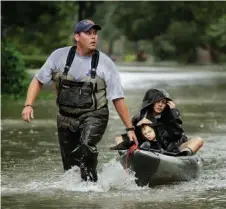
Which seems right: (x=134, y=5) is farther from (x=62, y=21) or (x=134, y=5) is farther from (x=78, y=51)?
(x=78, y=51)

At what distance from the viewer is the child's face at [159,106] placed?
10.6 metres

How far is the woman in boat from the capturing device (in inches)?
419

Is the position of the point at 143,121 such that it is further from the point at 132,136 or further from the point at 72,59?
the point at 72,59

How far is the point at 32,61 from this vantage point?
52.8 m

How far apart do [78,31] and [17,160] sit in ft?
12.7

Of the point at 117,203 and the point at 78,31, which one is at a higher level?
the point at 78,31

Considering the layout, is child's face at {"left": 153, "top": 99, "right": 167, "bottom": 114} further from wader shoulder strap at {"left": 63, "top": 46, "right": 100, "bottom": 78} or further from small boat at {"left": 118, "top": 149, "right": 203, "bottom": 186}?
wader shoulder strap at {"left": 63, "top": 46, "right": 100, "bottom": 78}

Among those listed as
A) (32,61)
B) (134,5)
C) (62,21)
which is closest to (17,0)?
(32,61)

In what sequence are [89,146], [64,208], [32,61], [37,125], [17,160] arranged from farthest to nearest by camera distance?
[32,61]
[37,125]
[17,160]
[89,146]
[64,208]

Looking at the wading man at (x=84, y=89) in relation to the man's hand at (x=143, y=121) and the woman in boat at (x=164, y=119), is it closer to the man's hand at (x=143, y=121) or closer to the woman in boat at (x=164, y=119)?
the man's hand at (x=143, y=121)

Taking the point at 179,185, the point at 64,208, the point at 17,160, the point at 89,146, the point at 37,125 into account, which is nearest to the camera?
the point at 64,208

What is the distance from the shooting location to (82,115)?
9727mm

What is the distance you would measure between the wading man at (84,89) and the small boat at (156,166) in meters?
0.31

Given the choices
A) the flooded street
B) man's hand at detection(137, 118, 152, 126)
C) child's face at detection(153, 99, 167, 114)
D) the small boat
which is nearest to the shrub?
the flooded street
